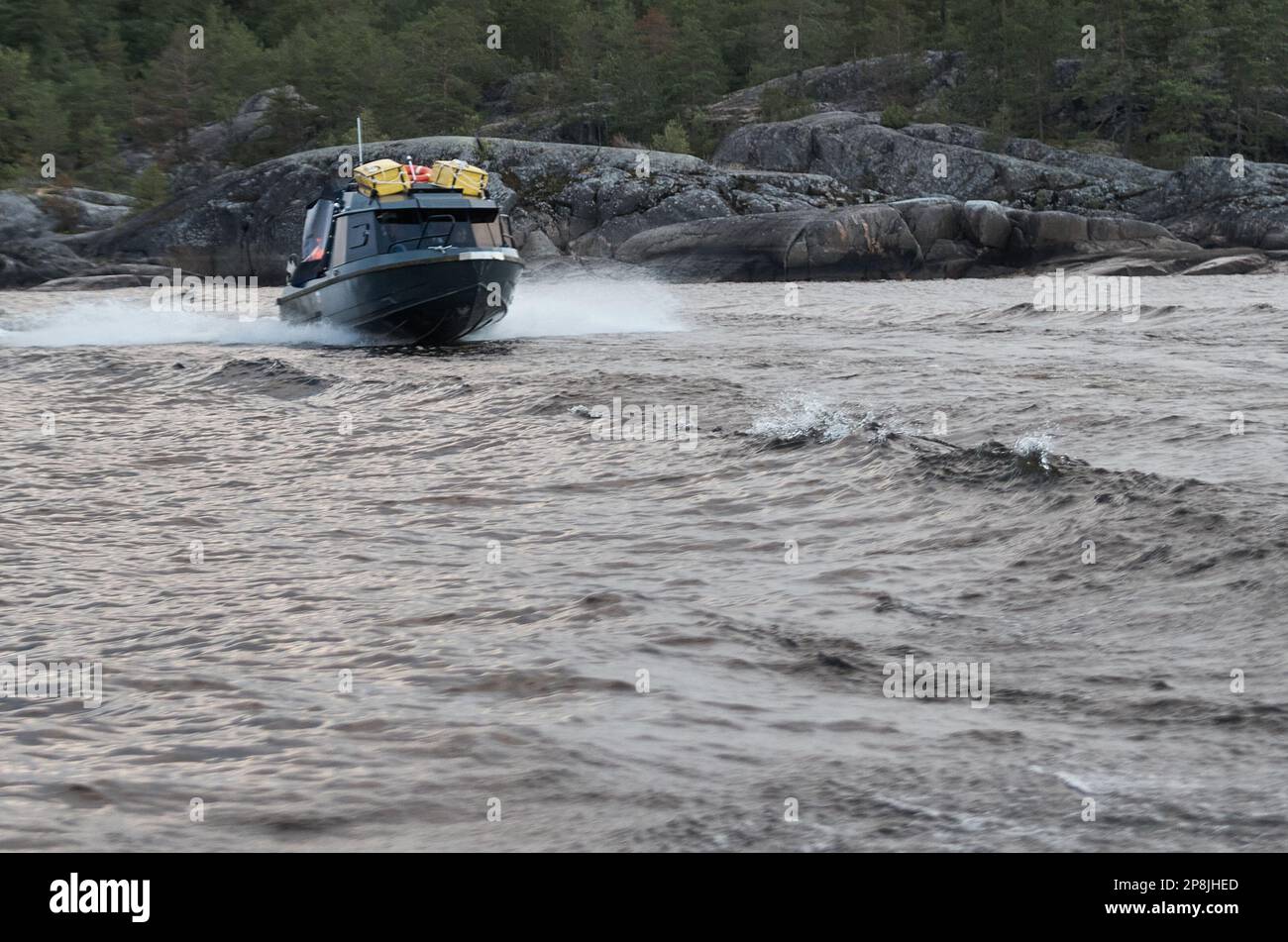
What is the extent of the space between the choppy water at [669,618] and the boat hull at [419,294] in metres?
7.13

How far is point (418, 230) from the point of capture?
19953mm

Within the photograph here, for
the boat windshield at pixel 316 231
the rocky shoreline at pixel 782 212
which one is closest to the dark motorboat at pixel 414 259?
the boat windshield at pixel 316 231

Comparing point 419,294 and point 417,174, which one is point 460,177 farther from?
point 419,294

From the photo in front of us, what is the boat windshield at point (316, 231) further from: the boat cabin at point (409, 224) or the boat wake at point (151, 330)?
the boat wake at point (151, 330)

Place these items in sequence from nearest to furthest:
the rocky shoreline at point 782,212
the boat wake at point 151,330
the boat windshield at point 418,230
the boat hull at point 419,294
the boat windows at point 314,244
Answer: the boat hull at point 419,294 < the boat windshield at point 418,230 < the boat windows at point 314,244 < the boat wake at point 151,330 < the rocky shoreline at point 782,212

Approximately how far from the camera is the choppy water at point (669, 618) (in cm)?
376

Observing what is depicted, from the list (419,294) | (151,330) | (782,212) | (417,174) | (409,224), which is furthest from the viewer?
(782,212)

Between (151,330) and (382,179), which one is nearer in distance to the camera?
(382,179)

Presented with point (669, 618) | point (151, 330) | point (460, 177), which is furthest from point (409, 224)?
point (669, 618)

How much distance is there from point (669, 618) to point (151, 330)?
69.0 feet

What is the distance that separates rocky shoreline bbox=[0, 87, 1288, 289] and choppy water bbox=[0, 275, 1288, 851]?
95.4 feet
